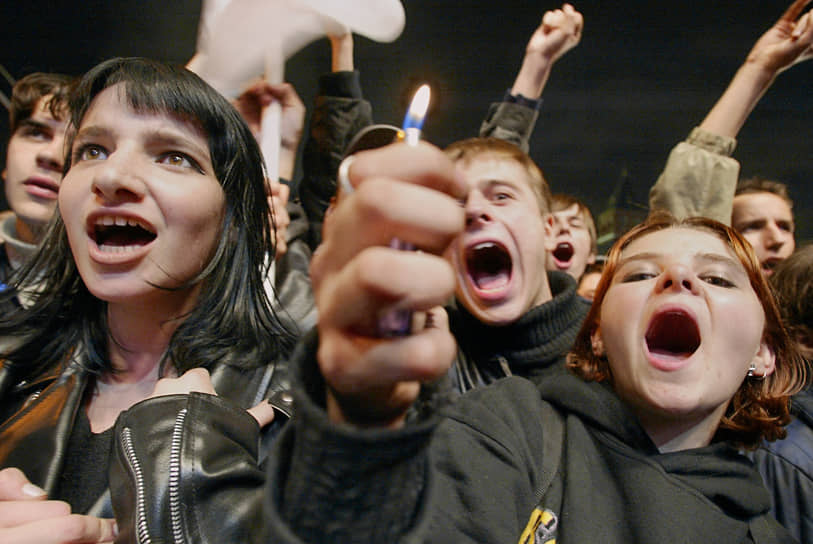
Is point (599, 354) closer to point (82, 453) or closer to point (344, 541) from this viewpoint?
point (344, 541)

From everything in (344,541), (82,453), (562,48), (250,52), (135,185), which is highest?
(562,48)

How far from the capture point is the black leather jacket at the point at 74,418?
64 cm

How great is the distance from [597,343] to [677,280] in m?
0.25

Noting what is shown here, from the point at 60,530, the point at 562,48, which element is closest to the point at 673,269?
the point at 60,530

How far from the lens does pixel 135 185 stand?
810mm

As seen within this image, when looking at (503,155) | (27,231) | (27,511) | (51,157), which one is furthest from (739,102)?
(27,231)

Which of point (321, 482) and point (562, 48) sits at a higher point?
point (562, 48)

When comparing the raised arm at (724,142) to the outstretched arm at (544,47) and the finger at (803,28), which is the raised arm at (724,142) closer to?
the finger at (803,28)

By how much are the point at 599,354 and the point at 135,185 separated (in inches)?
40.4

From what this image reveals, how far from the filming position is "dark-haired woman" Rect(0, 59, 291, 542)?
0.81 metres

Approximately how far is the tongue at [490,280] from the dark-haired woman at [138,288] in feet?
2.54

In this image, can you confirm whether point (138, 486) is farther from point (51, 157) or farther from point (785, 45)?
point (785, 45)

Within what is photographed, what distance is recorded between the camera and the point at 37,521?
589mm

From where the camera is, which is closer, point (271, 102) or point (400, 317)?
point (400, 317)
